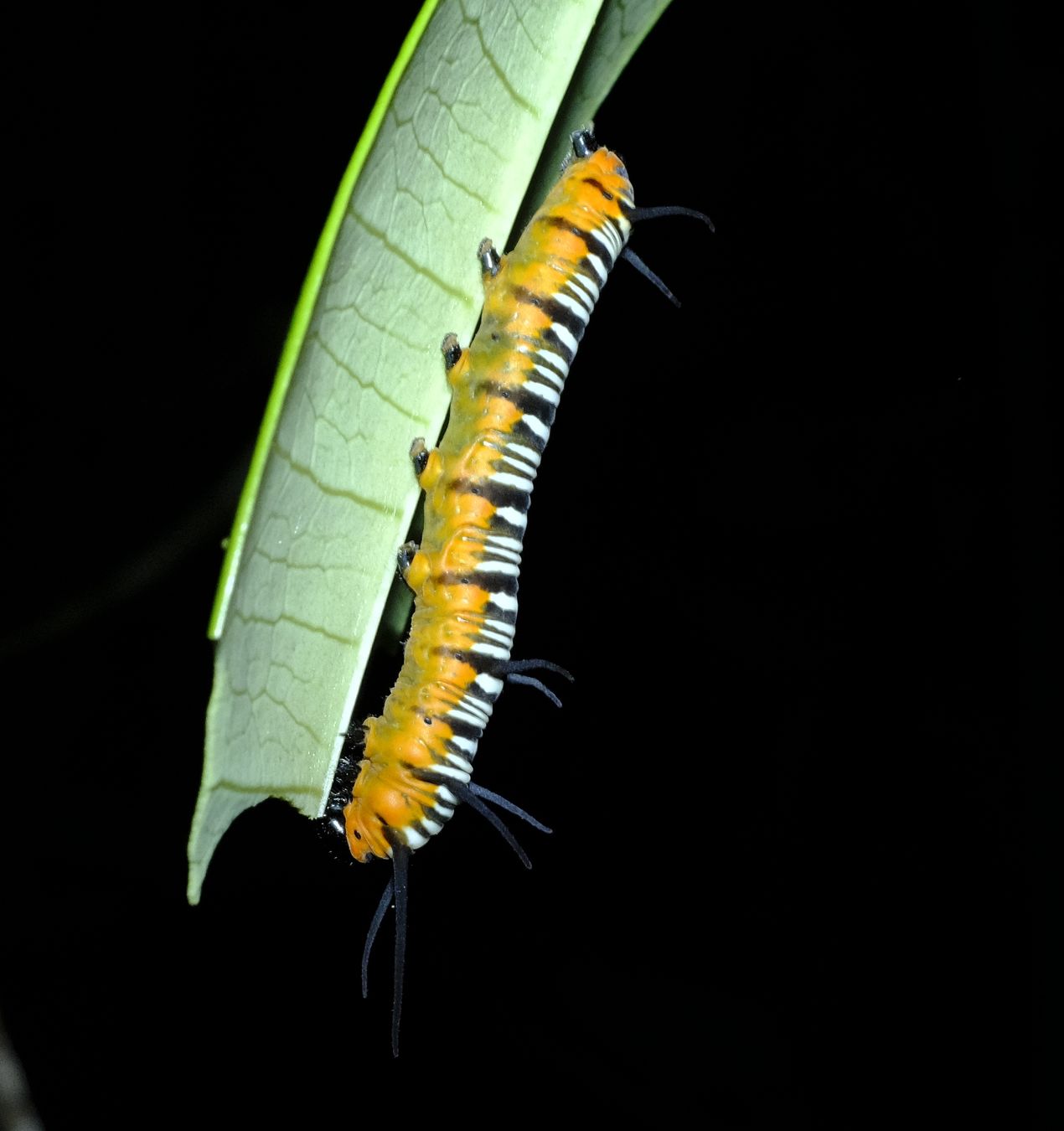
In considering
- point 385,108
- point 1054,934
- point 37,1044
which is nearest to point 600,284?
point 385,108

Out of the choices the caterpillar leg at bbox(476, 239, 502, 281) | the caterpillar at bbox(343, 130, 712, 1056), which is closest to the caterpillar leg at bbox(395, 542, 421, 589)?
the caterpillar at bbox(343, 130, 712, 1056)

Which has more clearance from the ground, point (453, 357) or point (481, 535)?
point (453, 357)

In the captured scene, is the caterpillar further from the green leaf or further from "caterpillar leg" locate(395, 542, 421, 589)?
the green leaf

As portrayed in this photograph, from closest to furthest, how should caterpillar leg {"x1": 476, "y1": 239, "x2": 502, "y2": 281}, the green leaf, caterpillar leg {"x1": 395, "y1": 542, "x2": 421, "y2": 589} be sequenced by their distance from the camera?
the green leaf
caterpillar leg {"x1": 476, "y1": 239, "x2": 502, "y2": 281}
caterpillar leg {"x1": 395, "y1": 542, "x2": 421, "y2": 589}

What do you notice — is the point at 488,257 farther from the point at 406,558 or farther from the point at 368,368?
the point at 406,558

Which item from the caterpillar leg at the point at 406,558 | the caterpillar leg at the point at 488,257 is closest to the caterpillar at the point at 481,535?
the caterpillar leg at the point at 406,558

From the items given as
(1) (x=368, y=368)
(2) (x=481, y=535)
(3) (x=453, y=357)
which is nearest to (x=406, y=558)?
(2) (x=481, y=535)

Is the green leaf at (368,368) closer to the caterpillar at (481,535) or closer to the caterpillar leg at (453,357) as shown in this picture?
the caterpillar leg at (453,357)
